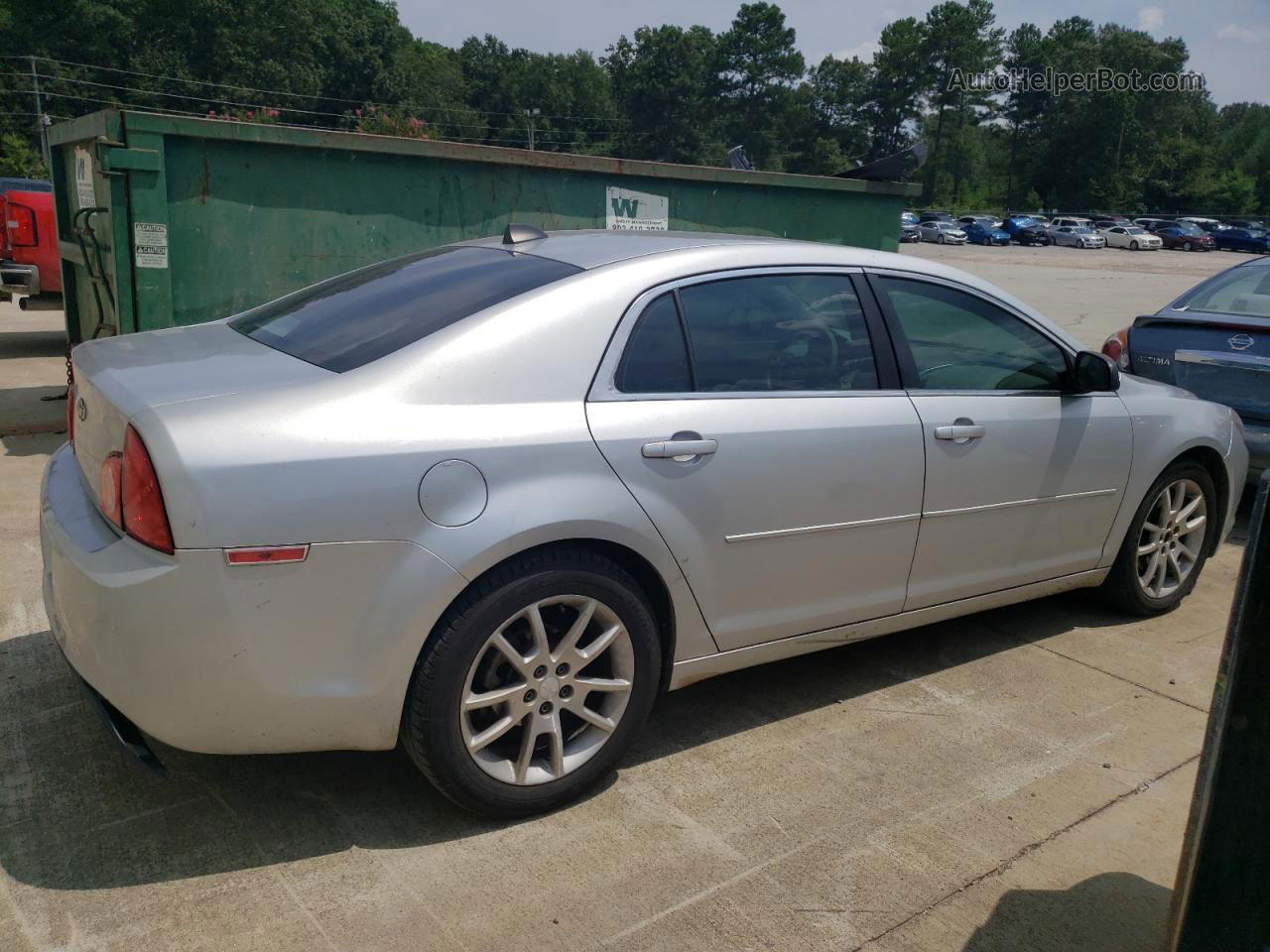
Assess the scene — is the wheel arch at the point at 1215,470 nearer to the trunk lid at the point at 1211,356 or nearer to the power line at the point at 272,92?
the trunk lid at the point at 1211,356

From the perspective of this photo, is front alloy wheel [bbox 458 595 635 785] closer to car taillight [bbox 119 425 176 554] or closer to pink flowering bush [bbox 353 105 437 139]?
car taillight [bbox 119 425 176 554]

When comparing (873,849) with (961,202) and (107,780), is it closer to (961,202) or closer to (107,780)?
(107,780)

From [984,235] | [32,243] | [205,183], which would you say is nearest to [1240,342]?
[205,183]

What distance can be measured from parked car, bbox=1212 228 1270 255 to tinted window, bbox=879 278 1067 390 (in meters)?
62.9

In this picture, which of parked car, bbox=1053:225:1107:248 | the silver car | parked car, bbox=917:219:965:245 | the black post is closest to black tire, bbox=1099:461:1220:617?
the silver car

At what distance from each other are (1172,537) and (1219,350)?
1940 mm

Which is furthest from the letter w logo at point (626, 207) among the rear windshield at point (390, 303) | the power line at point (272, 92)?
the power line at point (272, 92)

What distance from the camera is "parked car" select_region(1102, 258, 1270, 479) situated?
6.02 m

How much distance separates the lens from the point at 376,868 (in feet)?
9.07

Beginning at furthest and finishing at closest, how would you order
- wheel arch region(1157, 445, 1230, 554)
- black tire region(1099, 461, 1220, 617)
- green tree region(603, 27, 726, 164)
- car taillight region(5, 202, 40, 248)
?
1. green tree region(603, 27, 726, 164)
2. car taillight region(5, 202, 40, 248)
3. wheel arch region(1157, 445, 1230, 554)
4. black tire region(1099, 461, 1220, 617)

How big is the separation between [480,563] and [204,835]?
1.04 m

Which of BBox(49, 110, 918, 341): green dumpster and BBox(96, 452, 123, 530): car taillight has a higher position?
BBox(49, 110, 918, 341): green dumpster

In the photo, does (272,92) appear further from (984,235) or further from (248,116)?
(248,116)

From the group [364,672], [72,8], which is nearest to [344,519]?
[364,672]
